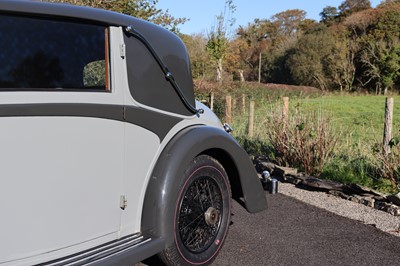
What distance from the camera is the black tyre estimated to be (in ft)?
9.93

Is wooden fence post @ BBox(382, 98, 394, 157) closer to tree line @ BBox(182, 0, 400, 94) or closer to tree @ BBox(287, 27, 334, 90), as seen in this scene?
tree line @ BBox(182, 0, 400, 94)

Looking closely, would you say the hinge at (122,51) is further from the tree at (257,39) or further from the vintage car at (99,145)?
the tree at (257,39)

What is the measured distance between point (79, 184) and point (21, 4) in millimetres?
1007

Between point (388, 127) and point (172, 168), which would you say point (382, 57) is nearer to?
point (388, 127)

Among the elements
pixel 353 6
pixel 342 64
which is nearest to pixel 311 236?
pixel 342 64

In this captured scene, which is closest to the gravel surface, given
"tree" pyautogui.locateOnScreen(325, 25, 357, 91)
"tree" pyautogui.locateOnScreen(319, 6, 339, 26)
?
"tree" pyautogui.locateOnScreen(325, 25, 357, 91)

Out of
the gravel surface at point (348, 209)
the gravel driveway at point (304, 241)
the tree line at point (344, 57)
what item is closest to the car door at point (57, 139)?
the gravel driveway at point (304, 241)

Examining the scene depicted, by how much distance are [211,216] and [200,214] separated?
89 mm

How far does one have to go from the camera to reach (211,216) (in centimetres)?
331

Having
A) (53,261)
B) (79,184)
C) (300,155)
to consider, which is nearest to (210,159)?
(79,184)

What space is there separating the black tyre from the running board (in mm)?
241

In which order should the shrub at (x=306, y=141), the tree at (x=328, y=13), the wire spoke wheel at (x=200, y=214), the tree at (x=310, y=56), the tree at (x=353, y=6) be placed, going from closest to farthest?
the wire spoke wheel at (x=200, y=214)
the shrub at (x=306, y=141)
the tree at (x=310, y=56)
the tree at (x=353, y=6)
the tree at (x=328, y=13)

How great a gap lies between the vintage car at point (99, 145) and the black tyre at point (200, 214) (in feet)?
0.04

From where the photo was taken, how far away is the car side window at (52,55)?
2242mm
